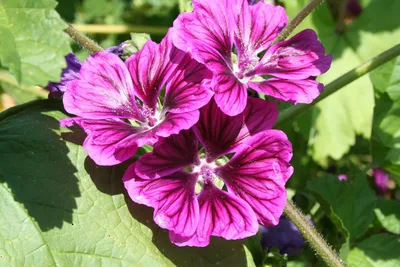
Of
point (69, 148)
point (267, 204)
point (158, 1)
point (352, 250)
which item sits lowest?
point (158, 1)

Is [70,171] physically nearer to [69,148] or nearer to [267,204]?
[69,148]

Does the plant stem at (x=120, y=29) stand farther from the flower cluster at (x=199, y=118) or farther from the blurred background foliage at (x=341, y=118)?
the flower cluster at (x=199, y=118)

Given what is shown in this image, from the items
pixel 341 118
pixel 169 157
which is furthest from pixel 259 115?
pixel 341 118

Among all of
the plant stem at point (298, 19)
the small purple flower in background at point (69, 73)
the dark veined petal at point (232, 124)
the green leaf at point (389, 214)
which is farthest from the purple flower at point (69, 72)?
the green leaf at point (389, 214)

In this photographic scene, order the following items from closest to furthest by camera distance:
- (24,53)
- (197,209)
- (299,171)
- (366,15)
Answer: (24,53)
(197,209)
(299,171)
(366,15)

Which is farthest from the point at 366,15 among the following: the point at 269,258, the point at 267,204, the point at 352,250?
the point at 267,204

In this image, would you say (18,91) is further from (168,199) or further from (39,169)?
(168,199)
